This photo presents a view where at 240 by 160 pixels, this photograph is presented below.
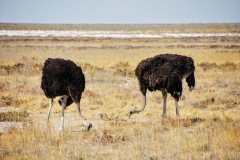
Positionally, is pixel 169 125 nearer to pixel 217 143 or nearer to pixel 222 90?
pixel 217 143

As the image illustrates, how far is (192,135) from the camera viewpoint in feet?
31.8

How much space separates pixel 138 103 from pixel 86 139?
612cm

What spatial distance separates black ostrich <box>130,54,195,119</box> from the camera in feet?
36.7

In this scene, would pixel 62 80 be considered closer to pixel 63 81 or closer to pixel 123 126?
pixel 63 81

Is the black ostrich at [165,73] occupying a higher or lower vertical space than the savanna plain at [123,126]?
higher

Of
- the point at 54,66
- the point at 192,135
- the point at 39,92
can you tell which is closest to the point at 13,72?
the point at 39,92

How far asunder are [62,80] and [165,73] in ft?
10.1

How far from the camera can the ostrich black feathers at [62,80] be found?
10062mm

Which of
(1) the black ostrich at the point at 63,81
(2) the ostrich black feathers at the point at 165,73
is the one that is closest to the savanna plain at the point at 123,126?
(1) the black ostrich at the point at 63,81

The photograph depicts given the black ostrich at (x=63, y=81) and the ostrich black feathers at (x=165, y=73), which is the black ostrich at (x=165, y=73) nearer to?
the ostrich black feathers at (x=165, y=73)

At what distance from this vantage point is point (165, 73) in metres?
11.2

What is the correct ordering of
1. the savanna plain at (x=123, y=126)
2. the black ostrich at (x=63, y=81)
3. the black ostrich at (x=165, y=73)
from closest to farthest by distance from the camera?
1. the savanna plain at (x=123, y=126)
2. the black ostrich at (x=63, y=81)
3. the black ostrich at (x=165, y=73)

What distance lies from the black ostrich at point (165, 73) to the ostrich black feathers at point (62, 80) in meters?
2.11

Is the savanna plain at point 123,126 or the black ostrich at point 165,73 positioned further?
the black ostrich at point 165,73
